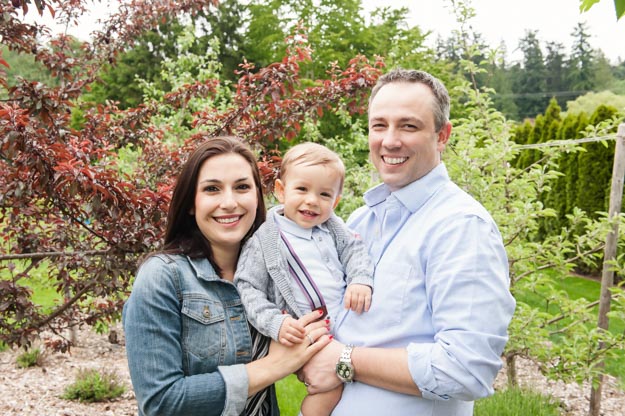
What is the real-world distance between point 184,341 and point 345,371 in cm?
55

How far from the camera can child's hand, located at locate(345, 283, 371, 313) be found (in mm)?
1925

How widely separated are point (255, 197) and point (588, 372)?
142 inches

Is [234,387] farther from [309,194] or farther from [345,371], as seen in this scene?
[309,194]

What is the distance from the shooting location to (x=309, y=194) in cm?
222

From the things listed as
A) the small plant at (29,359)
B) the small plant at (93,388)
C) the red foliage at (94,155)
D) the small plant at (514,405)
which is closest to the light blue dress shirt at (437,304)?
the red foliage at (94,155)

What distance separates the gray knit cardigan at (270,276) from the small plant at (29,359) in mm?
5231

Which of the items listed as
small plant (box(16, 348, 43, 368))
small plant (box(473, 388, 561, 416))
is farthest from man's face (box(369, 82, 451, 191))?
small plant (box(16, 348, 43, 368))

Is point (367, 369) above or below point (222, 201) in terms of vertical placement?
below

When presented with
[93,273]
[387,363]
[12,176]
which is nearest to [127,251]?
[93,273]

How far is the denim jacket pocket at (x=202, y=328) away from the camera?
185cm

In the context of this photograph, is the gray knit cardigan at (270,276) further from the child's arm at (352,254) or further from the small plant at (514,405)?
the small plant at (514,405)

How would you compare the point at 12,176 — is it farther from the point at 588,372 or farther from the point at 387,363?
the point at 588,372

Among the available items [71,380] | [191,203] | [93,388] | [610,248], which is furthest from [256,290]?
[71,380]

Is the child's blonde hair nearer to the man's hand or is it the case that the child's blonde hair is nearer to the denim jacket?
the denim jacket
